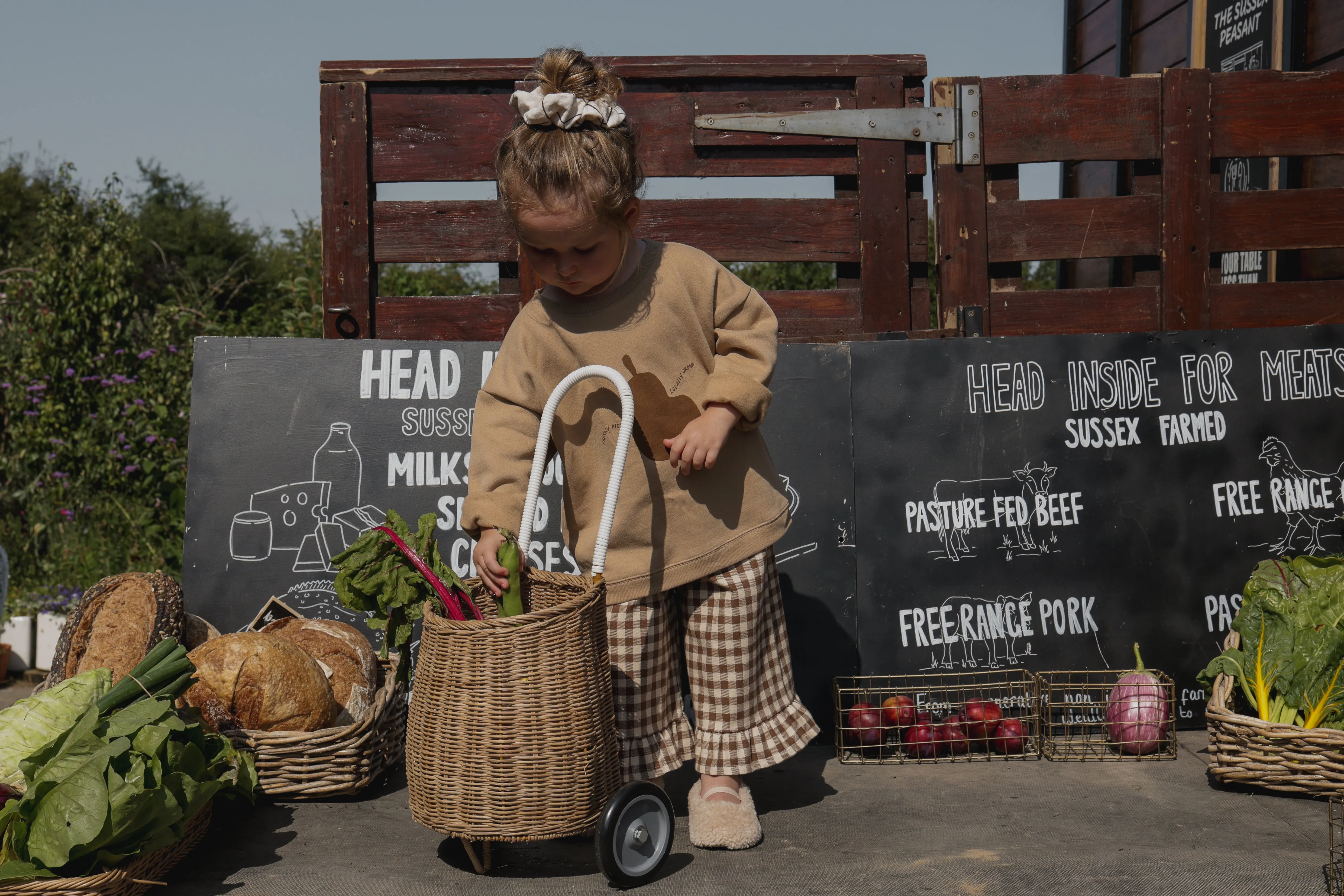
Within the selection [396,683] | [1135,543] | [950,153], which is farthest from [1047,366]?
[396,683]

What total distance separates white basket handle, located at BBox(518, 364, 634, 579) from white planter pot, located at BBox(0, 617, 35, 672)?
3978 mm

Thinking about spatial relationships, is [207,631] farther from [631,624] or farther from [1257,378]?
[1257,378]

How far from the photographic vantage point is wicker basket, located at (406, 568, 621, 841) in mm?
2521

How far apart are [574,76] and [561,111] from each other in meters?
0.14

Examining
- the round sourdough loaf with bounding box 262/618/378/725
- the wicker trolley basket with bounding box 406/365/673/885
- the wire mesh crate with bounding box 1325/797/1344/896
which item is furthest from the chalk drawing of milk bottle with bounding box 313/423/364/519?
the wire mesh crate with bounding box 1325/797/1344/896

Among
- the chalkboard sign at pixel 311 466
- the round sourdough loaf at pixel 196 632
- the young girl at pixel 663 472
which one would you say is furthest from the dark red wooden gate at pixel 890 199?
the young girl at pixel 663 472

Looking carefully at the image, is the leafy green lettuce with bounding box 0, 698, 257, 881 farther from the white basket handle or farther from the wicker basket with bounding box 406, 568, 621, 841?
the white basket handle

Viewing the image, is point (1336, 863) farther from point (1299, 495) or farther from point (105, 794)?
point (105, 794)

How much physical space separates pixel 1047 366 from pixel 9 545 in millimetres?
5942

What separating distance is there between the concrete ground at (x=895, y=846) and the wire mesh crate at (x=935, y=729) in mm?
172

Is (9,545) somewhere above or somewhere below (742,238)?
below

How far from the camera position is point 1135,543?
166 inches

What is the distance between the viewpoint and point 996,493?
4.22 meters

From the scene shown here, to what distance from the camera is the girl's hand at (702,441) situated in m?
2.77
